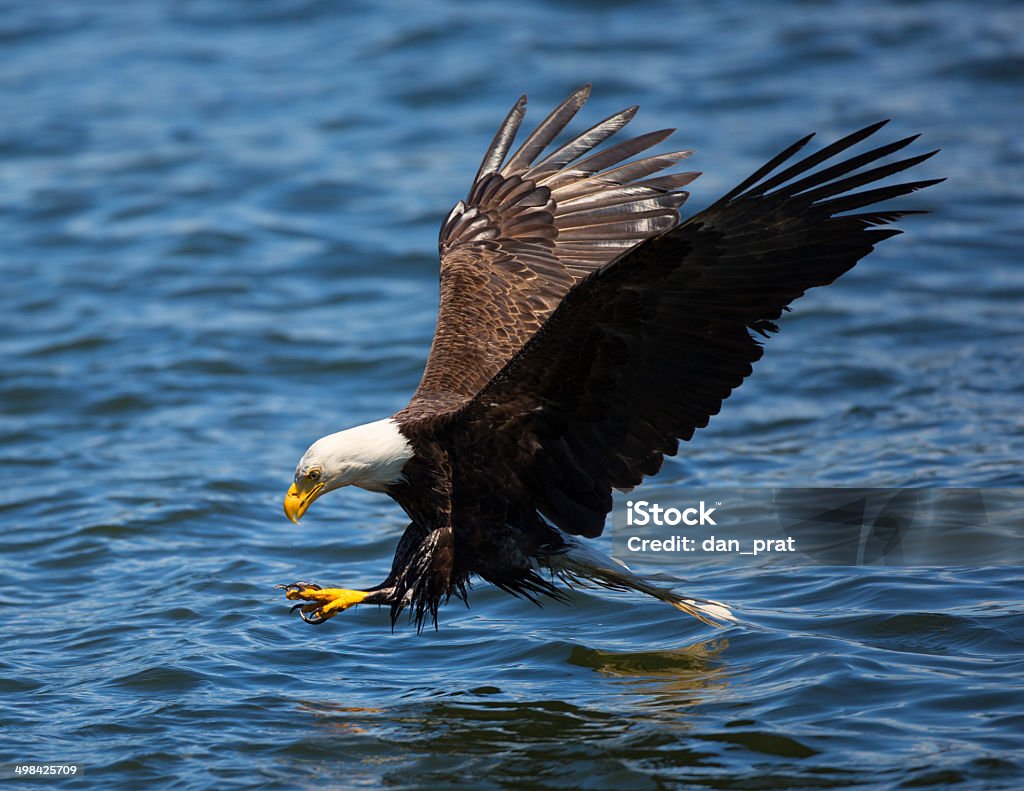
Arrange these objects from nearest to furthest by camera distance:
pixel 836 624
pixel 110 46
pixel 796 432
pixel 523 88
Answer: pixel 836 624 → pixel 796 432 → pixel 523 88 → pixel 110 46

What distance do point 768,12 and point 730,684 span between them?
11765 millimetres

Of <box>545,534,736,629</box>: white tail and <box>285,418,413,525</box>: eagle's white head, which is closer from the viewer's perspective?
<box>285,418,413,525</box>: eagle's white head

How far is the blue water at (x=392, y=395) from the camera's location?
4758mm

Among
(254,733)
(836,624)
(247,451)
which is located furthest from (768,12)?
(254,733)

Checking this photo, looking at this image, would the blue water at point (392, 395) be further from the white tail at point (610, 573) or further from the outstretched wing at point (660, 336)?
the outstretched wing at point (660, 336)

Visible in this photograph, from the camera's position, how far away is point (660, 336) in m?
4.69

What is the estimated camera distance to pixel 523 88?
1346cm

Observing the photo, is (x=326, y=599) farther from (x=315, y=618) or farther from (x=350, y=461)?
(x=350, y=461)

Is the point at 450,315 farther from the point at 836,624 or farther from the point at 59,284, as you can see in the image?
the point at 59,284

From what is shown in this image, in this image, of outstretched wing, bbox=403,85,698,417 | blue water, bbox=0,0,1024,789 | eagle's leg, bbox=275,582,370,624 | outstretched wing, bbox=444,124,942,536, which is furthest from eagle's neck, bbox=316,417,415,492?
blue water, bbox=0,0,1024,789

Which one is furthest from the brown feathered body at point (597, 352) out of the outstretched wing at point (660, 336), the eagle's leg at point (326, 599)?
the eagle's leg at point (326, 599)

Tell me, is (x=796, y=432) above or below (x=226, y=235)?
below

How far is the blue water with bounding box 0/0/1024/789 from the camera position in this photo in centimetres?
476

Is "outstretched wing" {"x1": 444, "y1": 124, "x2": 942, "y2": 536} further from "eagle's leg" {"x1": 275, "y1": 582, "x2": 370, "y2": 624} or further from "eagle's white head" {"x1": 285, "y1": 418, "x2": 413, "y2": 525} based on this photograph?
"eagle's leg" {"x1": 275, "y1": 582, "x2": 370, "y2": 624}
